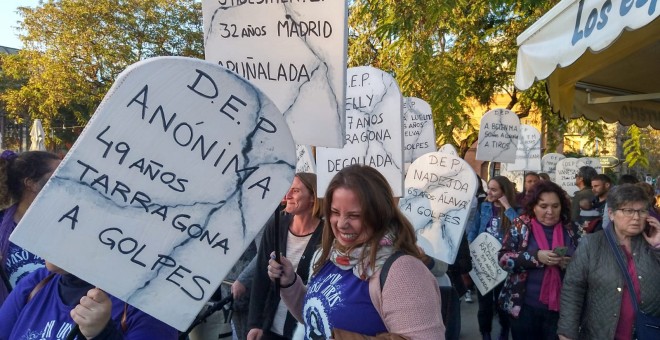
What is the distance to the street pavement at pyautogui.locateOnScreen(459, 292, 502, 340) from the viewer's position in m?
6.89

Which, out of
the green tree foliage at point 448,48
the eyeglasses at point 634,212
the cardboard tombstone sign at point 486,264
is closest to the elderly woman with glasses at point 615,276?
the eyeglasses at point 634,212

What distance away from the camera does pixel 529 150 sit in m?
11.8

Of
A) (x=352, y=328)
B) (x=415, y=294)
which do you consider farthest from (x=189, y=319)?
(x=415, y=294)

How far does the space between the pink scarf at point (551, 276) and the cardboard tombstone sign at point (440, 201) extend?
504mm

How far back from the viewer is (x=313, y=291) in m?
2.33

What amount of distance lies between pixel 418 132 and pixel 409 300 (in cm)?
453

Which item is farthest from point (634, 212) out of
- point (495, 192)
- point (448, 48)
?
point (448, 48)

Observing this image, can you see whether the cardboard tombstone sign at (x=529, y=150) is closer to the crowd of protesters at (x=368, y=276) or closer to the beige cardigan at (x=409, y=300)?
the crowd of protesters at (x=368, y=276)

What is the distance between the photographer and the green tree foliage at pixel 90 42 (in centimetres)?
2541

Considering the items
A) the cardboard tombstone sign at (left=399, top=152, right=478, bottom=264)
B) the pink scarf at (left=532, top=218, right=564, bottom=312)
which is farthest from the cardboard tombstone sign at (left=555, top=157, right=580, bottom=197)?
the pink scarf at (left=532, top=218, right=564, bottom=312)

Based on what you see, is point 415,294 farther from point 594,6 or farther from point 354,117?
point 354,117

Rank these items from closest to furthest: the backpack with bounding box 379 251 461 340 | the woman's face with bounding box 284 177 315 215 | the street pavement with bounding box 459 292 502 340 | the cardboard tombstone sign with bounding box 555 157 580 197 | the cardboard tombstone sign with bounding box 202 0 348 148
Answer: the cardboard tombstone sign with bounding box 202 0 348 148 → the backpack with bounding box 379 251 461 340 → the woman's face with bounding box 284 177 315 215 → the street pavement with bounding box 459 292 502 340 → the cardboard tombstone sign with bounding box 555 157 580 197

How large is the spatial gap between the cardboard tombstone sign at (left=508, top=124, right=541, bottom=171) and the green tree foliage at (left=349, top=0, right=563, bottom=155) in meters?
1.21

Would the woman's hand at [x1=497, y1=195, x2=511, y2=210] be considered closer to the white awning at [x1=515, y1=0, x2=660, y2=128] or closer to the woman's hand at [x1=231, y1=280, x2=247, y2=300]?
the white awning at [x1=515, y1=0, x2=660, y2=128]
